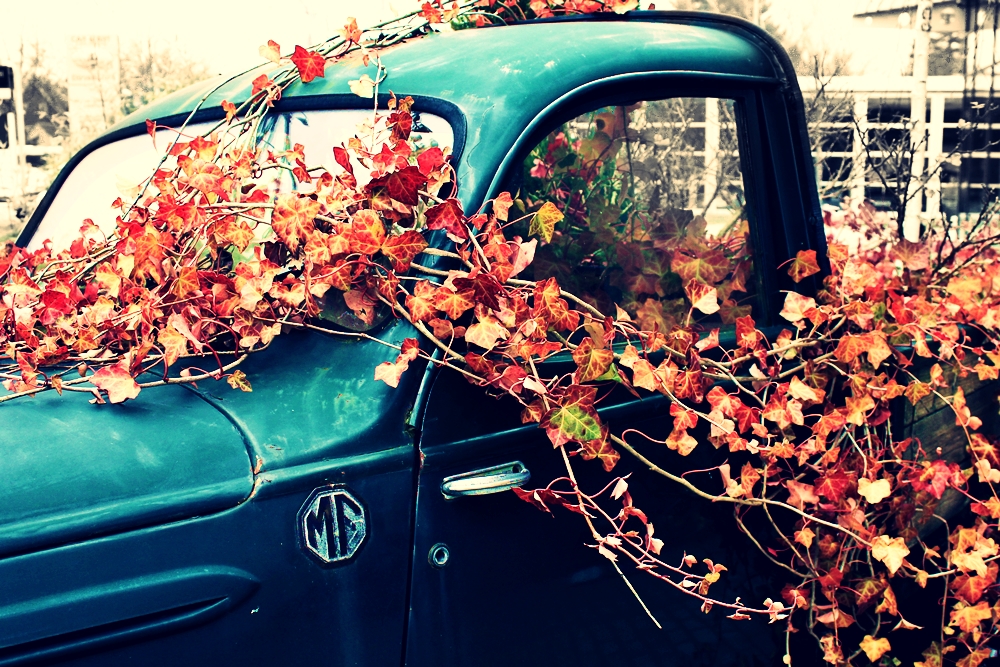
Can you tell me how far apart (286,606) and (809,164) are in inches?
62.4

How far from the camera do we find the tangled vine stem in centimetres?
161

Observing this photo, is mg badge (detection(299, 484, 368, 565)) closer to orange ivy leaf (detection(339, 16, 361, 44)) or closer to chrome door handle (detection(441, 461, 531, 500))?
chrome door handle (detection(441, 461, 531, 500))

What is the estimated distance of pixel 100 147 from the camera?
2691 mm

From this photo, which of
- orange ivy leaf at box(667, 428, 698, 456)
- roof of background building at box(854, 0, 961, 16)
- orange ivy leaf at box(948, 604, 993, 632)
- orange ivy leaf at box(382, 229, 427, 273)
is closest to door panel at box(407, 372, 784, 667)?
orange ivy leaf at box(667, 428, 698, 456)

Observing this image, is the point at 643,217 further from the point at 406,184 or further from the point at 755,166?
the point at 406,184

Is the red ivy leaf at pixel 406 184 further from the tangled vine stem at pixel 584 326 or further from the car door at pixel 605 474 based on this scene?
the car door at pixel 605 474

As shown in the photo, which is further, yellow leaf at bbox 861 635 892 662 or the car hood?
yellow leaf at bbox 861 635 892 662

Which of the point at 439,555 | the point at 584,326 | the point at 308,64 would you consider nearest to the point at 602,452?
the point at 584,326

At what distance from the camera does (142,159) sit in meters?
2.43

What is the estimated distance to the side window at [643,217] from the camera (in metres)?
2.06

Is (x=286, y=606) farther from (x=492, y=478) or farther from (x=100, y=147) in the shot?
(x=100, y=147)

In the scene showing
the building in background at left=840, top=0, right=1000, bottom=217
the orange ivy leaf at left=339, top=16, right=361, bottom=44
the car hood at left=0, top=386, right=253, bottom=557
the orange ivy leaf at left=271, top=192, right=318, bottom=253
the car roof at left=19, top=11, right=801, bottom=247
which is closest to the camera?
the car hood at left=0, top=386, right=253, bottom=557

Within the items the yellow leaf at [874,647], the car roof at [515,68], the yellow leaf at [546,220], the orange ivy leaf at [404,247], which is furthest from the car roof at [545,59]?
the yellow leaf at [874,647]

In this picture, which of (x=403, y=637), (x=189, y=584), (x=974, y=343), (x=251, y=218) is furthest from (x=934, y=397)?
(x=189, y=584)
